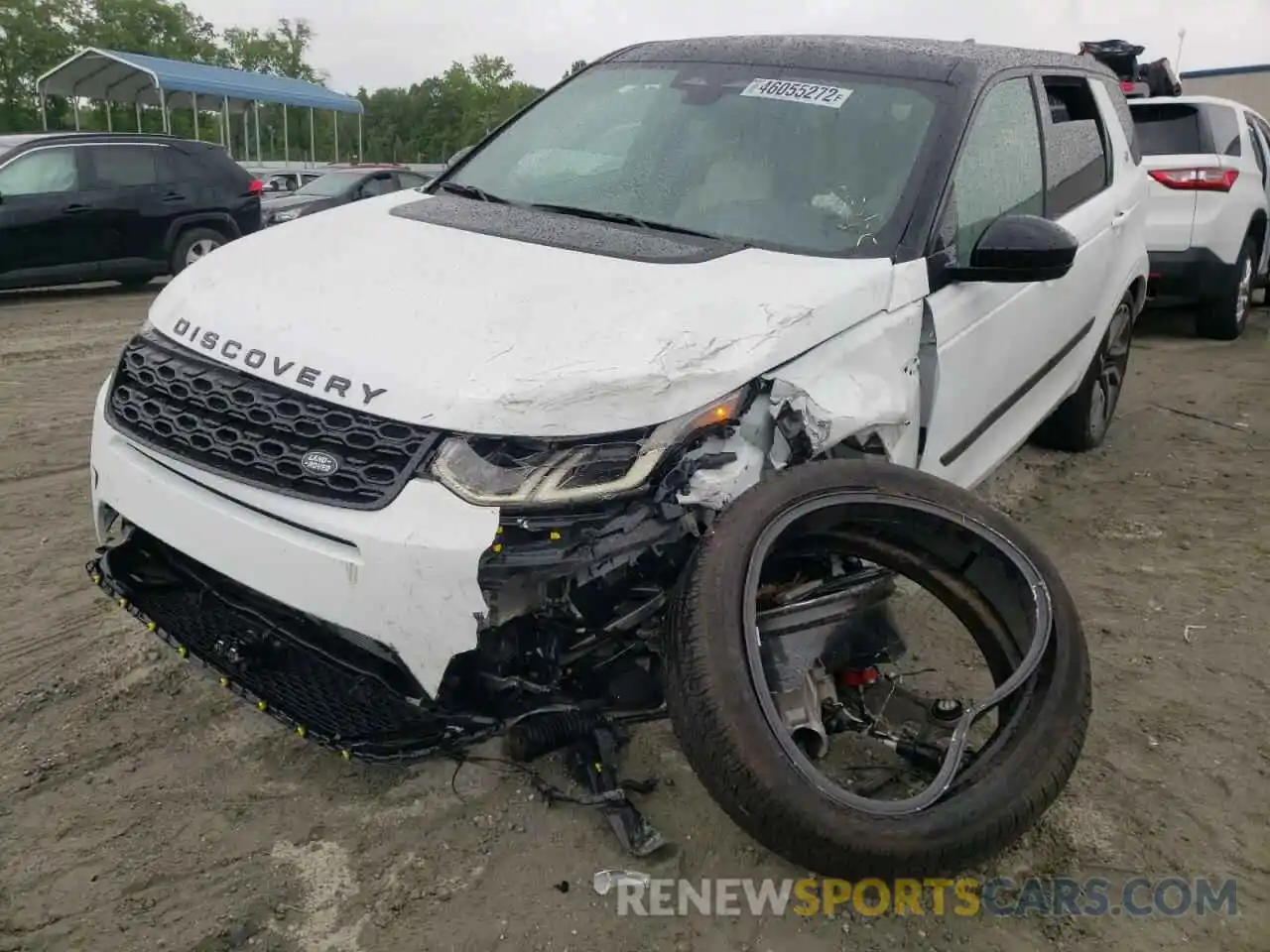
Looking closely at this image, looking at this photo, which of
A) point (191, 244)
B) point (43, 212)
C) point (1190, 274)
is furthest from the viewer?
point (191, 244)

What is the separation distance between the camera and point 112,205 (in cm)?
1043

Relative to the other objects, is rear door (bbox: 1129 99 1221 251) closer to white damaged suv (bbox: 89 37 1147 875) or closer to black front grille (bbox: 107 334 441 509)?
Answer: white damaged suv (bbox: 89 37 1147 875)

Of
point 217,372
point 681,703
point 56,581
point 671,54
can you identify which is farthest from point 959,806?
point 56,581

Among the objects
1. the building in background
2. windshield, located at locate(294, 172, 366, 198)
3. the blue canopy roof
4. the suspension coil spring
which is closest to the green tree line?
the blue canopy roof

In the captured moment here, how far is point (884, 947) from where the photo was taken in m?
2.31

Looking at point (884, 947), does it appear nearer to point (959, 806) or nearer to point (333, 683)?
point (959, 806)

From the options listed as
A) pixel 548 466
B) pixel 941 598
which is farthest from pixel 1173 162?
pixel 548 466

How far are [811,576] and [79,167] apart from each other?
33.0 ft

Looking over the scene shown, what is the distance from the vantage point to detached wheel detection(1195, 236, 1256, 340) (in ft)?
27.5

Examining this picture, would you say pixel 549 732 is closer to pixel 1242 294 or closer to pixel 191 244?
pixel 1242 294

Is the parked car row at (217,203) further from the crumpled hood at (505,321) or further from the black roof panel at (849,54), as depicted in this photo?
the crumpled hood at (505,321)

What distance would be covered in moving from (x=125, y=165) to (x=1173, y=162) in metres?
9.61

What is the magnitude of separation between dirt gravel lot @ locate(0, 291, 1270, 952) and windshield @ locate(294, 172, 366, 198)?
12.0 metres

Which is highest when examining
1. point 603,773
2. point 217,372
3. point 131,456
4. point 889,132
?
point 889,132
